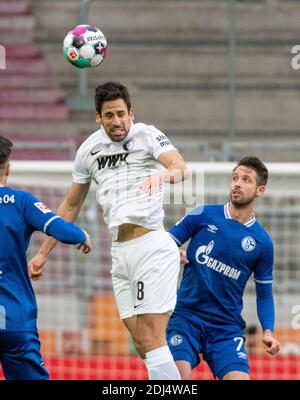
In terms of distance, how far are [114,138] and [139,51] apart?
7.86 metres

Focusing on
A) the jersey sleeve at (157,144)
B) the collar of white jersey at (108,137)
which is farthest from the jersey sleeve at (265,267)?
the collar of white jersey at (108,137)

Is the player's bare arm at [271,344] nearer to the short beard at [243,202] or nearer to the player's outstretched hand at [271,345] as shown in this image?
the player's outstretched hand at [271,345]

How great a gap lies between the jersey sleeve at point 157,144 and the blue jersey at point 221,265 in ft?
2.13

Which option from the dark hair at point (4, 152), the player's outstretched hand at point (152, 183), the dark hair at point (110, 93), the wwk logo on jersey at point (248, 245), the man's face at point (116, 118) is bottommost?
the wwk logo on jersey at point (248, 245)

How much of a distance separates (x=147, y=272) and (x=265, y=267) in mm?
888

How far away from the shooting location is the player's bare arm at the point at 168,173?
6.01 metres

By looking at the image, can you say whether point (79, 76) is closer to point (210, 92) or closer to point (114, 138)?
point (210, 92)

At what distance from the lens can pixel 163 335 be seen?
Answer: 6.54m

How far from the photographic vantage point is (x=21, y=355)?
20.2 feet

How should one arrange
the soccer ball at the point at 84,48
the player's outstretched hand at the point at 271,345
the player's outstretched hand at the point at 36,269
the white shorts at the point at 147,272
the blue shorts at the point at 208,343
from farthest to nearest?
1. the soccer ball at the point at 84,48
2. the blue shorts at the point at 208,343
3. the player's outstretched hand at the point at 271,345
4. the white shorts at the point at 147,272
5. the player's outstretched hand at the point at 36,269

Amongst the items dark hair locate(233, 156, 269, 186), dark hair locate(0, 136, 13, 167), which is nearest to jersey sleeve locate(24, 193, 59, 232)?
dark hair locate(0, 136, 13, 167)

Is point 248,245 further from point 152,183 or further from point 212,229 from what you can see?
point 152,183

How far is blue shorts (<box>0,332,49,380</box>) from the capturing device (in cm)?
614
